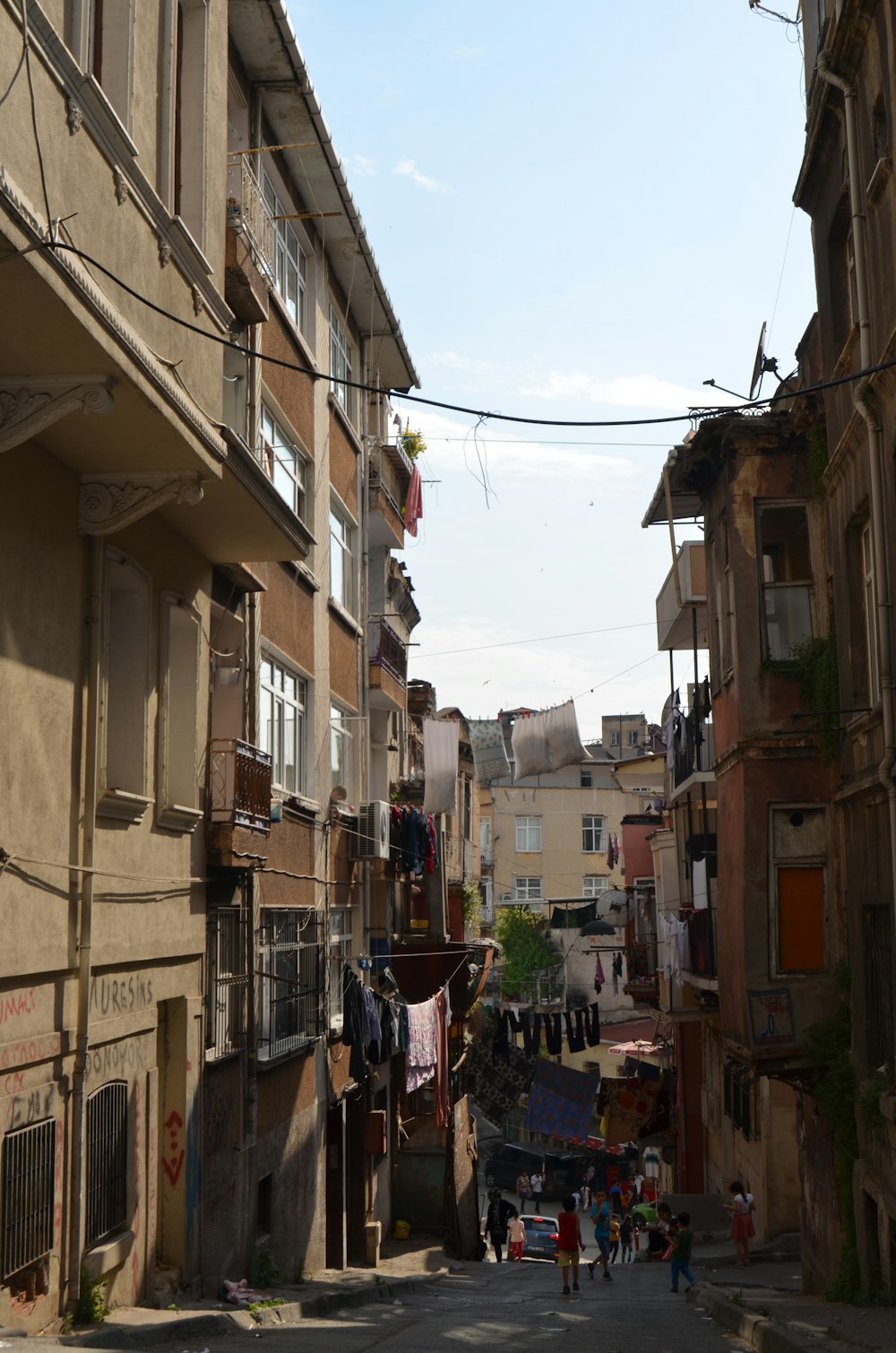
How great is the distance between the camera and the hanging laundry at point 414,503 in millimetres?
26716

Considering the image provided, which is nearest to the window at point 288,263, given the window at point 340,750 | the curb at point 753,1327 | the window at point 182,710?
the window at point 340,750

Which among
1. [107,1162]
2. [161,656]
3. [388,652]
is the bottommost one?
[107,1162]

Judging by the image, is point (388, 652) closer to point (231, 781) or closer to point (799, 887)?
point (799, 887)

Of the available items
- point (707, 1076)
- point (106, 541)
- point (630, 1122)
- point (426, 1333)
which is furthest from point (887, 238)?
point (630, 1122)

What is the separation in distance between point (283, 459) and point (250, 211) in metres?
3.41

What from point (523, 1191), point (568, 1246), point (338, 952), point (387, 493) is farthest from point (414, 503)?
point (523, 1191)

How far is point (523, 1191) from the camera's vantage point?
45.8 metres

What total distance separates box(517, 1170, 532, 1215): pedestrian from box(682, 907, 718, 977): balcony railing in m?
25.5

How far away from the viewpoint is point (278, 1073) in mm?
17141

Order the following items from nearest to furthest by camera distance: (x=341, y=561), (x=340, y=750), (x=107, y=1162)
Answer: (x=107, y=1162)
(x=340, y=750)
(x=341, y=561)

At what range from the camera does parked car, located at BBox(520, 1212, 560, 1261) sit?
34281 mm

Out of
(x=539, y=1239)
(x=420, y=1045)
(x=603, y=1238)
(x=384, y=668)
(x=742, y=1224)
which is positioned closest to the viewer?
(x=742, y=1224)

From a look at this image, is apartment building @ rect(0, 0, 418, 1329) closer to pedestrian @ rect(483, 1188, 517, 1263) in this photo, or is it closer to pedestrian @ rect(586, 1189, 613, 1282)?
pedestrian @ rect(586, 1189, 613, 1282)

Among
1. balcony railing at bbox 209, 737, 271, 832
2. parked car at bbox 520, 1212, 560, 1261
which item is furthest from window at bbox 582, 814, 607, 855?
balcony railing at bbox 209, 737, 271, 832
